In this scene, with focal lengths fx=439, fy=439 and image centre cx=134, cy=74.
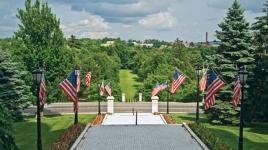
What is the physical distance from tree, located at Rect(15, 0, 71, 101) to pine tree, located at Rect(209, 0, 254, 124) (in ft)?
53.1

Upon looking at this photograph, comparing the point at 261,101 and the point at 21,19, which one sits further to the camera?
the point at 21,19

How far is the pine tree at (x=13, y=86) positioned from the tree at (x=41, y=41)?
8.11 feet

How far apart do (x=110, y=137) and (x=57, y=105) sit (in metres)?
31.0


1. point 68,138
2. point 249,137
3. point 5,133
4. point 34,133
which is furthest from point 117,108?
point 5,133

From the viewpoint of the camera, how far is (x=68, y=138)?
26.3m

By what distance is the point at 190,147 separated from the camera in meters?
25.0

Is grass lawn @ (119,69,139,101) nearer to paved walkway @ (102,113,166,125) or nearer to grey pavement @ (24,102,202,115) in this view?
grey pavement @ (24,102,202,115)

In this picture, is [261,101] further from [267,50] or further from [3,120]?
[3,120]

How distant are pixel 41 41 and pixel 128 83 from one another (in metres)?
54.5

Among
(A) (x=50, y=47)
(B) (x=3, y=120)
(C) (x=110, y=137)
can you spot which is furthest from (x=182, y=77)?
(B) (x=3, y=120)

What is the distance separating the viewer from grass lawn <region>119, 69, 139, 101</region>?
87.4m

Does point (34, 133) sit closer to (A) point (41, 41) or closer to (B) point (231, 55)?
(A) point (41, 41)

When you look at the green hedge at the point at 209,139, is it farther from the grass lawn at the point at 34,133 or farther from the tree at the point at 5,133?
the tree at the point at 5,133

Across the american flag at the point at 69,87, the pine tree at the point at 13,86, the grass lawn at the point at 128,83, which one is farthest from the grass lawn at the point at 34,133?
the grass lawn at the point at 128,83
